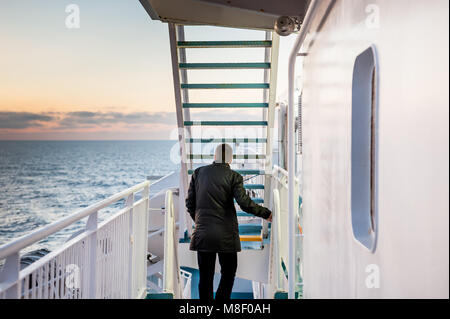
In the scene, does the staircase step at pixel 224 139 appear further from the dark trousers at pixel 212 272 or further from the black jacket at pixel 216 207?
the dark trousers at pixel 212 272

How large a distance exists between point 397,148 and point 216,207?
272 centimetres

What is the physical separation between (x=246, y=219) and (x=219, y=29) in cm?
489

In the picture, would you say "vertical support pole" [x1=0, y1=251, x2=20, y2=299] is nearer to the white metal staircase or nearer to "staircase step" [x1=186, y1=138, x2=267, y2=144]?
the white metal staircase

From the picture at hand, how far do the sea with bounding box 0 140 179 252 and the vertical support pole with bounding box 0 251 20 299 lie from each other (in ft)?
125

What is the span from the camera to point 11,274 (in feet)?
5.38

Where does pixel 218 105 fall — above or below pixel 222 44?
below

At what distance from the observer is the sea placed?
52756mm

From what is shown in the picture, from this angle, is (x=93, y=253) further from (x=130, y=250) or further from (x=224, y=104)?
(x=224, y=104)

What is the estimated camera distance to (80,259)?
2.49 metres

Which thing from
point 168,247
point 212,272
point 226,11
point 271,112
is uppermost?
point 226,11

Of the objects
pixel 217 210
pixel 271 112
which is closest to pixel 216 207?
pixel 217 210

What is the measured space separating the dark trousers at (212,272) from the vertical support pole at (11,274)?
2437 mm
